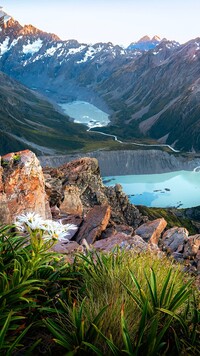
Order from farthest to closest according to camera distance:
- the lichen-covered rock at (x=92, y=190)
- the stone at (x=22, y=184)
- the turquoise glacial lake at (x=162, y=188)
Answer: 1. the turquoise glacial lake at (x=162, y=188)
2. the lichen-covered rock at (x=92, y=190)
3. the stone at (x=22, y=184)

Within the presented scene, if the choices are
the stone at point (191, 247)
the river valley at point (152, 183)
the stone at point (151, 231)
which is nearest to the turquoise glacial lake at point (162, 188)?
the river valley at point (152, 183)

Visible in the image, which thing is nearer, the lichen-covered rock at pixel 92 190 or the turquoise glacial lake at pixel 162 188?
the lichen-covered rock at pixel 92 190

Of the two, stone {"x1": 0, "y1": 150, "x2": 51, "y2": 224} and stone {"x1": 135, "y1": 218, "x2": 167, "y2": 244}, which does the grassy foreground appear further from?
stone {"x1": 135, "y1": 218, "x2": 167, "y2": 244}

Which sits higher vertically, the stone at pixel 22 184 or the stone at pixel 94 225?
the stone at pixel 22 184

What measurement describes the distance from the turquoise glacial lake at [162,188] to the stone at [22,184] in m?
133

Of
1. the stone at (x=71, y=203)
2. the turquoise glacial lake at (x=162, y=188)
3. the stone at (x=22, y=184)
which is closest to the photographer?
the stone at (x=22, y=184)

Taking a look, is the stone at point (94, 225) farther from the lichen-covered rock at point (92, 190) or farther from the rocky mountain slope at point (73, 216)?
the lichen-covered rock at point (92, 190)

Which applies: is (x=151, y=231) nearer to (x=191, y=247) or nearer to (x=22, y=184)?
(x=191, y=247)

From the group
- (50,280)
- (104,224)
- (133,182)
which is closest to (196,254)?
(104,224)

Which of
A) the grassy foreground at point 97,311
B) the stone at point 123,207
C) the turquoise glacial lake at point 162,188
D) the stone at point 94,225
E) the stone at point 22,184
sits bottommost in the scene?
the turquoise glacial lake at point 162,188

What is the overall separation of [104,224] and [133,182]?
166 metres

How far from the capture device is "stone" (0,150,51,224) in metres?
17.2

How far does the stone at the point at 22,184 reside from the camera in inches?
679

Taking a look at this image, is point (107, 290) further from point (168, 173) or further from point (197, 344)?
point (168, 173)
